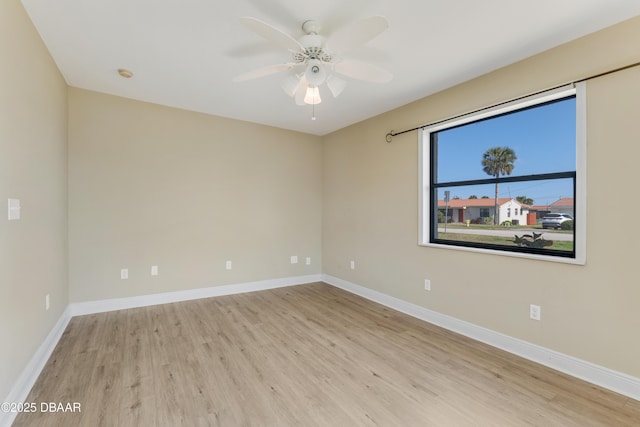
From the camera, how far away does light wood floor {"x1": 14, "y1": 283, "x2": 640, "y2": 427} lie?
1745 mm

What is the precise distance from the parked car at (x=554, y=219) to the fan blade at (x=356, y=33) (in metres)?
2.13

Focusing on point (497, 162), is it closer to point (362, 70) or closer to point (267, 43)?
point (362, 70)

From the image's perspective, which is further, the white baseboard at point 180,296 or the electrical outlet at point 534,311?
the white baseboard at point 180,296

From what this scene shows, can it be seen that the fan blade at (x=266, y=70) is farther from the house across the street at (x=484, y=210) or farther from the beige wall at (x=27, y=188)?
the house across the street at (x=484, y=210)

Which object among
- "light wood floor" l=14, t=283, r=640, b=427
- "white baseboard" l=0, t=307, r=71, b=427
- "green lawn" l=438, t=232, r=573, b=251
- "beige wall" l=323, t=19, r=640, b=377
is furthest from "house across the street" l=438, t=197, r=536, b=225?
"white baseboard" l=0, t=307, r=71, b=427

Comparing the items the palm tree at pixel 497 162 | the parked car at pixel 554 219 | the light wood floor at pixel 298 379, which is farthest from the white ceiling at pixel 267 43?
the light wood floor at pixel 298 379

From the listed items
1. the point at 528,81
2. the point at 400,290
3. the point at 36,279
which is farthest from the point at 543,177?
the point at 36,279

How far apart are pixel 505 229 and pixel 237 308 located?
10.4ft

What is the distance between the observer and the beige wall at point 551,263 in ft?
6.52

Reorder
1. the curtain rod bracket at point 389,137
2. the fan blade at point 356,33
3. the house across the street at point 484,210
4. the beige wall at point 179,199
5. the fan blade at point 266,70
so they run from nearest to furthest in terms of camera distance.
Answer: the fan blade at point 356,33
the fan blade at point 266,70
the house across the street at point 484,210
the beige wall at point 179,199
the curtain rod bracket at point 389,137

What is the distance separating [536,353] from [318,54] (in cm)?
297

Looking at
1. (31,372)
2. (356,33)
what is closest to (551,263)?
(356,33)

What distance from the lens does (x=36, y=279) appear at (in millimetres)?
2213

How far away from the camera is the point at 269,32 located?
5.57ft
